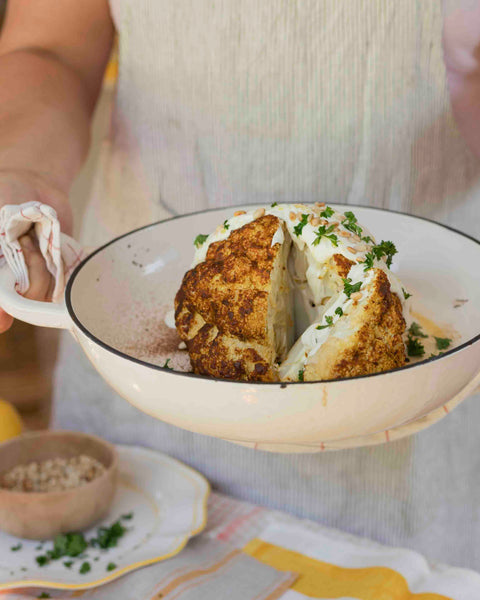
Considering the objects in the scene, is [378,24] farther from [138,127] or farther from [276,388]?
[276,388]

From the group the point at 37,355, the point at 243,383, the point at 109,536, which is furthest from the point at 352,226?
the point at 37,355

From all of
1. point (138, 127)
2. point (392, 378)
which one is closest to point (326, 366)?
point (392, 378)

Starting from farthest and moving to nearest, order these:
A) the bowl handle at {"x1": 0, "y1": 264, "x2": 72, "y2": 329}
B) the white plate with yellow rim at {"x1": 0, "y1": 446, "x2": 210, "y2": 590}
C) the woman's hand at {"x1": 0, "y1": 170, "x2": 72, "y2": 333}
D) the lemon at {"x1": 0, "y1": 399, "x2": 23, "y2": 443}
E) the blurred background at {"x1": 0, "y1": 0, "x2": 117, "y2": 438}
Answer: the blurred background at {"x1": 0, "y1": 0, "x2": 117, "y2": 438} < the lemon at {"x1": 0, "y1": 399, "x2": 23, "y2": 443} < the white plate with yellow rim at {"x1": 0, "y1": 446, "x2": 210, "y2": 590} < the woman's hand at {"x1": 0, "y1": 170, "x2": 72, "y2": 333} < the bowl handle at {"x1": 0, "y1": 264, "x2": 72, "y2": 329}

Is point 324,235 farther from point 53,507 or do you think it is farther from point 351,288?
point 53,507

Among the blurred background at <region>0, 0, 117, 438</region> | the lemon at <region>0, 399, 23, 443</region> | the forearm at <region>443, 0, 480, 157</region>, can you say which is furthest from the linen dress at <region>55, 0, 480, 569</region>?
the blurred background at <region>0, 0, 117, 438</region>

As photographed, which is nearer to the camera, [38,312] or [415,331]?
[38,312]

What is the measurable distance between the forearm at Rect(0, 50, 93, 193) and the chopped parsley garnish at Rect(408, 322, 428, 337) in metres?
0.56

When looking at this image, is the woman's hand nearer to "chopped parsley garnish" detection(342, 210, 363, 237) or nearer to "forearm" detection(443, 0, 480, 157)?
"chopped parsley garnish" detection(342, 210, 363, 237)

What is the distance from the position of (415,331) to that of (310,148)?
47 centimetres

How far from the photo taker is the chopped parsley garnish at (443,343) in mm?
810

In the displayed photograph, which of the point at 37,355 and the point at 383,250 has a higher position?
the point at 383,250

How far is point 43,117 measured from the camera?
3.79 feet

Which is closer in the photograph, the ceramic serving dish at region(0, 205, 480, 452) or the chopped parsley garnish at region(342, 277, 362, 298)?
the ceramic serving dish at region(0, 205, 480, 452)

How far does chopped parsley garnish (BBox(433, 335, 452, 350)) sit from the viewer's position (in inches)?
31.9
